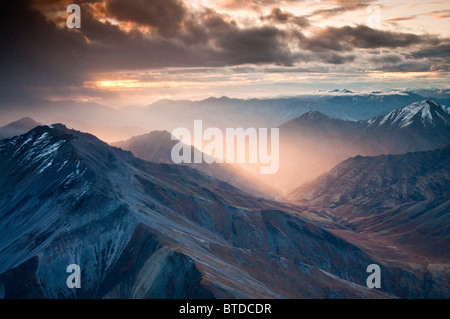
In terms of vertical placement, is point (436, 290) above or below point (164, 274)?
below

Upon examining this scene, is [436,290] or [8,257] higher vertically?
[8,257]

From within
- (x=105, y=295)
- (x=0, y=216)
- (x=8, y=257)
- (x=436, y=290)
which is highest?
(x=0, y=216)

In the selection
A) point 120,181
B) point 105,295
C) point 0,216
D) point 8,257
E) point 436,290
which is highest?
point 120,181

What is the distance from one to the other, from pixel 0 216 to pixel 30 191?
15084mm
